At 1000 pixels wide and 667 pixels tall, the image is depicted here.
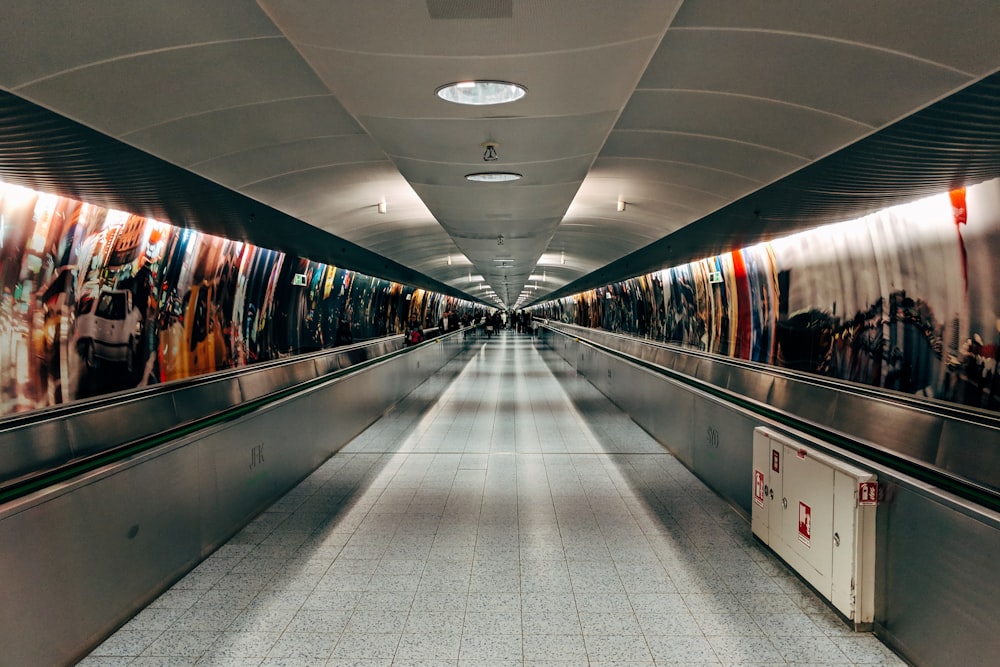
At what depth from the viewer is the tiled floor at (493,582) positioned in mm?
3463

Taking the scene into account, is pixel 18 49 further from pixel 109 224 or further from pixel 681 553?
pixel 109 224

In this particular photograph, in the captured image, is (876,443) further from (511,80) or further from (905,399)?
(511,80)

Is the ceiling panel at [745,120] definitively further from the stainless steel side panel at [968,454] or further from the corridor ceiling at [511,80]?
the stainless steel side panel at [968,454]

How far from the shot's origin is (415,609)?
3939mm

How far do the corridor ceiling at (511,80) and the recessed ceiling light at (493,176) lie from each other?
187 millimetres

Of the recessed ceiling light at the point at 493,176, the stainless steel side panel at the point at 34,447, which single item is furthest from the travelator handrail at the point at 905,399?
the stainless steel side panel at the point at 34,447

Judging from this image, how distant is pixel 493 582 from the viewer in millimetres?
4324

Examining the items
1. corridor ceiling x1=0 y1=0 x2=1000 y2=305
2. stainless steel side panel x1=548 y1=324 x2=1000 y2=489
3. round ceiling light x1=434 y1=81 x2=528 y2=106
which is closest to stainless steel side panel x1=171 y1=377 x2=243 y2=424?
corridor ceiling x1=0 y1=0 x2=1000 y2=305

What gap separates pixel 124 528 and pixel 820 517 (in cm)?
416

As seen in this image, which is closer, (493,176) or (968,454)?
(968,454)

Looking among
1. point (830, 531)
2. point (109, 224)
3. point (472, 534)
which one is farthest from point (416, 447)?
point (830, 531)

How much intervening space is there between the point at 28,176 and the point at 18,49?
3164mm

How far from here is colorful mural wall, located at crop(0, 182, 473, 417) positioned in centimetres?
747

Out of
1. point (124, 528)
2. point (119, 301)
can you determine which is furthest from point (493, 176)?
point (119, 301)
